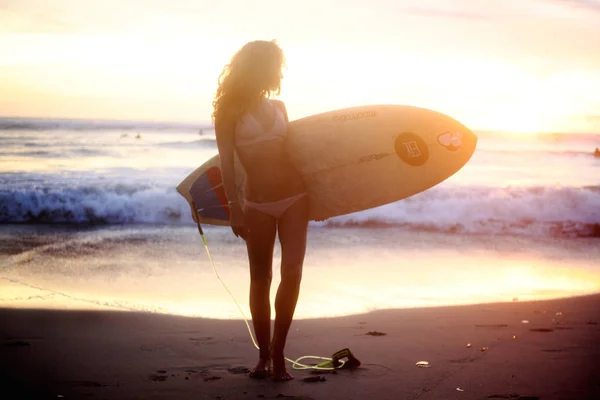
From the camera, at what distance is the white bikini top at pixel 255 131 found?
3428 mm

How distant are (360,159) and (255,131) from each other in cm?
125

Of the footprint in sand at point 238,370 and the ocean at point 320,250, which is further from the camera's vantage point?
the ocean at point 320,250

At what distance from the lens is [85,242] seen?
8.51m

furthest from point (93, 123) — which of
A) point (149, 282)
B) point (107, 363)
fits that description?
point (107, 363)

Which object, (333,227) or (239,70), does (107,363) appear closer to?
(239,70)

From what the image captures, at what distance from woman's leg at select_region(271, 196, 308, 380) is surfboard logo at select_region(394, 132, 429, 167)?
136 centimetres

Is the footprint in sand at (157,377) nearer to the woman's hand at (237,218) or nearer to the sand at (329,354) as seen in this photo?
the sand at (329,354)

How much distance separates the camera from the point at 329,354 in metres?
4.09

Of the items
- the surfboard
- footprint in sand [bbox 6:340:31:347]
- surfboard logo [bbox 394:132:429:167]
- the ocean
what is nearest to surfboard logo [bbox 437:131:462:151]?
the surfboard

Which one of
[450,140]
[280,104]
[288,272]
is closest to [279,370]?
[288,272]

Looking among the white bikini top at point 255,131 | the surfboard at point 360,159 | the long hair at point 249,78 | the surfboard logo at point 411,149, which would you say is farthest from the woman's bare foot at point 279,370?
the surfboard logo at point 411,149

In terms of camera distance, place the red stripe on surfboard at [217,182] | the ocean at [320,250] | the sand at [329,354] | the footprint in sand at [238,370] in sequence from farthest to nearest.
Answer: the ocean at [320,250] → the red stripe on surfboard at [217,182] → the footprint in sand at [238,370] → the sand at [329,354]

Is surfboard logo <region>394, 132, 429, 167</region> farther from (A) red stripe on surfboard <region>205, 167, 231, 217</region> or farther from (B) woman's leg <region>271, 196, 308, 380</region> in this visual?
(B) woman's leg <region>271, 196, 308, 380</region>

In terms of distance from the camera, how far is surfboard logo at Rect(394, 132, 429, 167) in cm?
470
